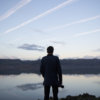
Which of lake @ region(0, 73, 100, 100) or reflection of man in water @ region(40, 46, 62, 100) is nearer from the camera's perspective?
reflection of man in water @ region(40, 46, 62, 100)

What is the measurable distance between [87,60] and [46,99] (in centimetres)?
20362

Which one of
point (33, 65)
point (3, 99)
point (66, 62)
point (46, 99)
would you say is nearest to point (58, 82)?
point (46, 99)

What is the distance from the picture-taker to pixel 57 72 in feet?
14.8

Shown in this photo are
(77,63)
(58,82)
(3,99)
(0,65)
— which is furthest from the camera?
(77,63)

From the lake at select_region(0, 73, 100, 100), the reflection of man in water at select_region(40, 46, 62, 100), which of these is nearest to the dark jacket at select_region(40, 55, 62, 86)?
the reflection of man in water at select_region(40, 46, 62, 100)

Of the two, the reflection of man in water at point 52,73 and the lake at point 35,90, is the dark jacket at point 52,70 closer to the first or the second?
the reflection of man in water at point 52,73

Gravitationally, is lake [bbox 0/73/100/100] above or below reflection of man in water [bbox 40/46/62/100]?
below

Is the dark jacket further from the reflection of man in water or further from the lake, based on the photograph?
the lake

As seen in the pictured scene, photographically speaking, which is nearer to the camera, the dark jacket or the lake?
the dark jacket

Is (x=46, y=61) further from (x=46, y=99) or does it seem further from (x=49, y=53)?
(x=46, y=99)

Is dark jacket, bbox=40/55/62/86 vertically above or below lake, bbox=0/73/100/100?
above

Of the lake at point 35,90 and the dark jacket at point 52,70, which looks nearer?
the dark jacket at point 52,70

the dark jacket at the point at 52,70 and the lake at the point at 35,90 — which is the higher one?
the dark jacket at the point at 52,70

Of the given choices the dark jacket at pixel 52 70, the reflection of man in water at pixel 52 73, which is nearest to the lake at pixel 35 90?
the reflection of man in water at pixel 52 73
